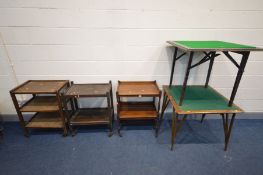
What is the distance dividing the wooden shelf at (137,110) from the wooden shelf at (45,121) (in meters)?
0.87

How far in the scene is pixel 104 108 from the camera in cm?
239

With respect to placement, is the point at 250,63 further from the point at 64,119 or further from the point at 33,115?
the point at 33,115

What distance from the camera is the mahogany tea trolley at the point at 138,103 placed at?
74.1 inches

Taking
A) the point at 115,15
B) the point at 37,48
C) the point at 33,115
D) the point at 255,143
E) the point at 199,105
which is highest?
the point at 115,15

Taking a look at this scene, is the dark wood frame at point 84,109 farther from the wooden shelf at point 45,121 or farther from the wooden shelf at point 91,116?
the wooden shelf at point 45,121

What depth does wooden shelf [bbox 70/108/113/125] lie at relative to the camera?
2.06 m

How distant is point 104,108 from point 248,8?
91.7 inches

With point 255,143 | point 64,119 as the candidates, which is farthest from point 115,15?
point 255,143

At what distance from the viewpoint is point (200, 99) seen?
5.88 ft

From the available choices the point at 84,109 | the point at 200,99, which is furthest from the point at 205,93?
the point at 84,109

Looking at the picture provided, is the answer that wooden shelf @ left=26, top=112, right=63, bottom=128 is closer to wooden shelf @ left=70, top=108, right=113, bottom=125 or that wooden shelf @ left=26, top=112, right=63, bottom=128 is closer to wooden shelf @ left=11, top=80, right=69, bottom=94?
wooden shelf @ left=70, top=108, right=113, bottom=125

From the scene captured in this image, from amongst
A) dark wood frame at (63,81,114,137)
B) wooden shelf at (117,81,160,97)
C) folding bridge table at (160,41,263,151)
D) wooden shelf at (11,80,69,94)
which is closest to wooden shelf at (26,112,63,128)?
dark wood frame at (63,81,114,137)

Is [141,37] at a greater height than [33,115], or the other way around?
[141,37]

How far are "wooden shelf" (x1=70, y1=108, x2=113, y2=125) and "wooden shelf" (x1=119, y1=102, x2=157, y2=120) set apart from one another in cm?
20
